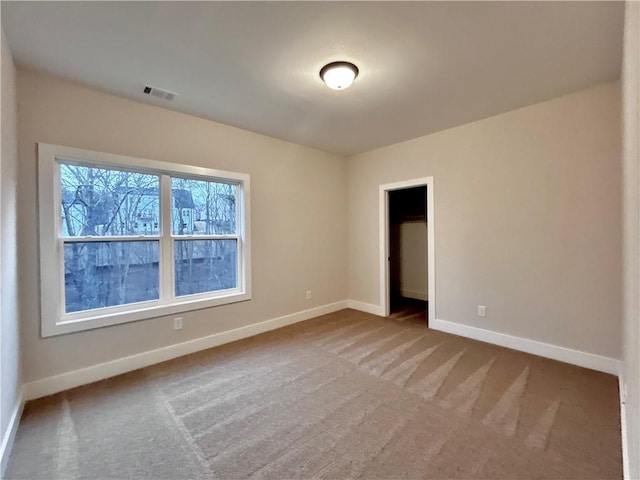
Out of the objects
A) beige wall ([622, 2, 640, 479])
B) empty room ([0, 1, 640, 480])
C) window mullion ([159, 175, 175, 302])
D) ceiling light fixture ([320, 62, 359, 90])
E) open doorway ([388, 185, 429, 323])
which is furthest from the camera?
open doorway ([388, 185, 429, 323])

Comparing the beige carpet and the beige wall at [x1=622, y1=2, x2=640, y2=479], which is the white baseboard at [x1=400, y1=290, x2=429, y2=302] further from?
the beige wall at [x1=622, y1=2, x2=640, y2=479]

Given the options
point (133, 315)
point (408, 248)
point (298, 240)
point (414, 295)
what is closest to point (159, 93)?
point (133, 315)

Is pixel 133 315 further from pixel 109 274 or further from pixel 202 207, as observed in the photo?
pixel 202 207

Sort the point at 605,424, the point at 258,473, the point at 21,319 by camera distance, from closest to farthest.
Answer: the point at 258,473 < the point at 605,424 < the point at 21,319

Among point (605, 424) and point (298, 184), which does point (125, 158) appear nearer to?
point (298, 184)

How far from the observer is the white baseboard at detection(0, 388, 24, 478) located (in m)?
1.63

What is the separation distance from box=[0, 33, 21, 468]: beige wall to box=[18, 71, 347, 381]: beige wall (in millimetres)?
182

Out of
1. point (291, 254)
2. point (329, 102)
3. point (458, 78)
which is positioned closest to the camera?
point (458, 78)

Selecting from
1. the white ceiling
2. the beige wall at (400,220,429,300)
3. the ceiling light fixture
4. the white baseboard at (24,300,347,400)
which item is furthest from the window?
the beige wall at (400,220,429,300)

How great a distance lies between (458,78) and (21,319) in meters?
4.22

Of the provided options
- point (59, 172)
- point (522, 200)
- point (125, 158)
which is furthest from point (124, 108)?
point (522, 200)

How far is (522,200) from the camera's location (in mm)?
3180

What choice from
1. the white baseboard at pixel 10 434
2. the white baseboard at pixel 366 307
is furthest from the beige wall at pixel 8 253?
the white baseboard at pixel 366 307

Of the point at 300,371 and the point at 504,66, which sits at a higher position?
the point at 504,66
